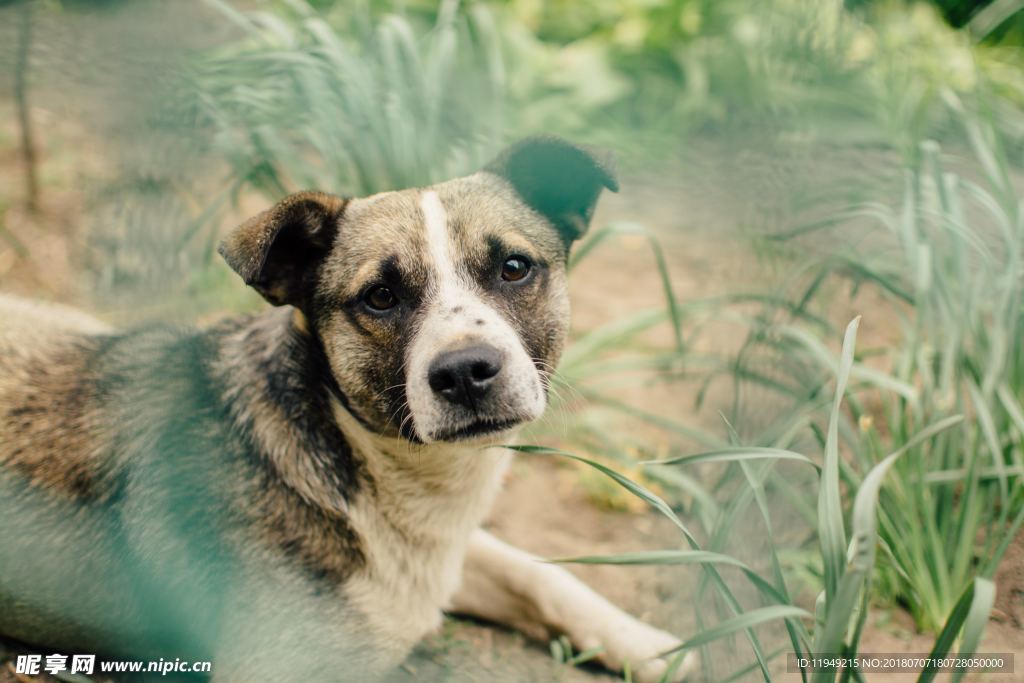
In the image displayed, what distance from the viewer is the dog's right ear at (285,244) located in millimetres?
2428

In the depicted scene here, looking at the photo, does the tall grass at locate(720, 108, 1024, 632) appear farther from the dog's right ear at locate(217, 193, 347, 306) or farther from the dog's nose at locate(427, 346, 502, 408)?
the dog's right ear at locate(217, 193, 347, 306)

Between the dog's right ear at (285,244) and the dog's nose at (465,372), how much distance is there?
0.60 meters

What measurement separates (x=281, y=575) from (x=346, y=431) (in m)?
0.48

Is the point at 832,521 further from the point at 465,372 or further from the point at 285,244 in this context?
the point at 285,244

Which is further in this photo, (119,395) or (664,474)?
(664,474)

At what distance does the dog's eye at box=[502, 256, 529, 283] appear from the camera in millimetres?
2664

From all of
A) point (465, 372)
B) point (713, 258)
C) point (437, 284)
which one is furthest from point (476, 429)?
point (713, 258)

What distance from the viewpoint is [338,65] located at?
3.80m

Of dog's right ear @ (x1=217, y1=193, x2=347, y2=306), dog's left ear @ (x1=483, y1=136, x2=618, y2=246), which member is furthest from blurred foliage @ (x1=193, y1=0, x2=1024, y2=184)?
dog's right ear @ (x1=217, y1=193, x2=347, y2=306)

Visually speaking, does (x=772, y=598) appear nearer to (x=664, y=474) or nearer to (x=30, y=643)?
(x=664, y=474)

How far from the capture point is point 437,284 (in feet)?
8.29

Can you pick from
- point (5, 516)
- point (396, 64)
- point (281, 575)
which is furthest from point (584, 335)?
point (5, 516)

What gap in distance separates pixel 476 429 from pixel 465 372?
21 centimetres

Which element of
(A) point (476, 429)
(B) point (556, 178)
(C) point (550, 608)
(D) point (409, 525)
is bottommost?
(C) point (550, 608)
